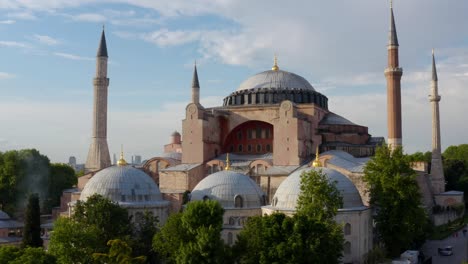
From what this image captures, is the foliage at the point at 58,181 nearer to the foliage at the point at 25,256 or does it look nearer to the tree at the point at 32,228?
the tree at the point at 32,228

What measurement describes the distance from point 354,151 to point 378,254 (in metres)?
12.3

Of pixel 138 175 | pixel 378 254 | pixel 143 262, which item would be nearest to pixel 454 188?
pixel 378 254

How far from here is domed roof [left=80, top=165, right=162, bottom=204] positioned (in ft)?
77.5

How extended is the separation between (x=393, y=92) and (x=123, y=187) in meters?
17.3

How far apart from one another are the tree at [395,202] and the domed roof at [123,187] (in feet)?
31.5

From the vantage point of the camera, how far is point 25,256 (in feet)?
55.9

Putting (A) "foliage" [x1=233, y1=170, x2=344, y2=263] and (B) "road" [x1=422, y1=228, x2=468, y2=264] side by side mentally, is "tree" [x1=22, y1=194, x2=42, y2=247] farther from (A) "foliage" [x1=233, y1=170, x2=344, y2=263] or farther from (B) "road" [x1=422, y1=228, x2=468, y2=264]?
(B) "road" [x1=422, y1=228, x2=468, y2=264]

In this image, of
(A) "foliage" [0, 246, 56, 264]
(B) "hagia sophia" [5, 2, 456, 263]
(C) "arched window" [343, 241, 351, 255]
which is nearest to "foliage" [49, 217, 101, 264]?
(A) "foliage" [0, 246, 56, 264]

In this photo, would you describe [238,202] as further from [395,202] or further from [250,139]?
[250,139]

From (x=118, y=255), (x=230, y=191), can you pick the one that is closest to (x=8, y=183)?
(x=230, y=191)

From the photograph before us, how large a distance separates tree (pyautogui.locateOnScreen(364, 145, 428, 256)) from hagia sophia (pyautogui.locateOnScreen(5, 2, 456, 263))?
0.68 metres

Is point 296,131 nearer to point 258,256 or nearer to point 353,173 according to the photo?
point 353,173

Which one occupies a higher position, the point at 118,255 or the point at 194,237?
the point at 194,237

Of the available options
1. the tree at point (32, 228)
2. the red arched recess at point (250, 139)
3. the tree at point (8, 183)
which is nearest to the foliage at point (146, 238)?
the tree at point (32, 228)
